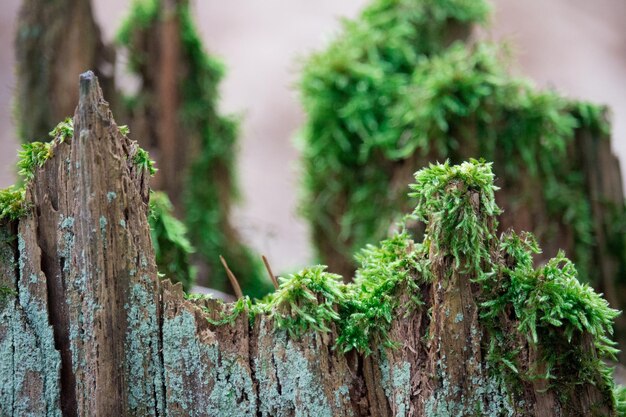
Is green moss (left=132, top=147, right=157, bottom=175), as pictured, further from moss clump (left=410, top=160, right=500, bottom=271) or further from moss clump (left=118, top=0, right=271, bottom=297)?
moss clump (left=118, top=0, right=271, bottom=297)

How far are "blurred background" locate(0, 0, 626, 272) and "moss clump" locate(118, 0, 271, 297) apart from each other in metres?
2.24

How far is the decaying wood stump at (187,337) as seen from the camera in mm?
1306

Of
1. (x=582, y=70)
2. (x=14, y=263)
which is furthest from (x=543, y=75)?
(x=14, y=263)

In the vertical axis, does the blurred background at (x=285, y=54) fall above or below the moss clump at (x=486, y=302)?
above

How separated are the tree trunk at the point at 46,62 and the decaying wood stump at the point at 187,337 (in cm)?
159

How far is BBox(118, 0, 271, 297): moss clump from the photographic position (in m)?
3.24

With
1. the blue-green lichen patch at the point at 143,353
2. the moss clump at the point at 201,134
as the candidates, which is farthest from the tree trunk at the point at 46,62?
the blue-green lichen patch at the point at 143,353

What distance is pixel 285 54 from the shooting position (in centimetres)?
676

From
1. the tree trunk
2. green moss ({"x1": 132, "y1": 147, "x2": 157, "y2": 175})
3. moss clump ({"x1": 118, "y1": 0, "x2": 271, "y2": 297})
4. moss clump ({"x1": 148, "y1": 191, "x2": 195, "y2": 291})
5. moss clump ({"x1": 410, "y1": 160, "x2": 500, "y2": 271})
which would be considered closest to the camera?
moss clump ({"x1": 410, "y1": 160, "x2": 500, "y2": 271})

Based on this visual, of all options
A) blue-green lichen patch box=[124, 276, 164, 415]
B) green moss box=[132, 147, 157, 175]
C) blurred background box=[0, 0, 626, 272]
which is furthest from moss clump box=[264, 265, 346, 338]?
blurred background box=[0, 0, 626, 272]

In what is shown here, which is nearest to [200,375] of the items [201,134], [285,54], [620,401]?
[620,401]

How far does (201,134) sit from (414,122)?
1.18 meters

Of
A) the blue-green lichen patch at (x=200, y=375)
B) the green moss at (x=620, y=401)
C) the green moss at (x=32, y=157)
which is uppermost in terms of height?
the green moss at (x=32, y=157)

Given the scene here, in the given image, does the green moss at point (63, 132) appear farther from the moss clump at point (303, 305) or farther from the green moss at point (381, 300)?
the green moss at point (381, 300)
